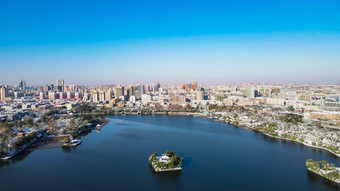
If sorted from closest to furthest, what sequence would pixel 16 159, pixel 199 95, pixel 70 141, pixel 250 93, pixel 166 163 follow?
pixel 166 163 → pixel 16 159 → pixel 70 141 → pixel 199 95 → pixel 250 93

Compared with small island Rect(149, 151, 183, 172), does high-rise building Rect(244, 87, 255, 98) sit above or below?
above

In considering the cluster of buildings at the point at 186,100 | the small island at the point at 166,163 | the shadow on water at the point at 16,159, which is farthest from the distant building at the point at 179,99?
the small island at the point at 166,163

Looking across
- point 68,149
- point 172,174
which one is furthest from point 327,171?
point 68,149

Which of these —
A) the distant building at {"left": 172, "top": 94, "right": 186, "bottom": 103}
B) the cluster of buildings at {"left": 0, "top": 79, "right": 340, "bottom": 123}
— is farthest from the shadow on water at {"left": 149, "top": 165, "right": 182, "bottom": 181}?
the distant building at {"left": 172, "top": 94, "right": 186, "bottom": 103}

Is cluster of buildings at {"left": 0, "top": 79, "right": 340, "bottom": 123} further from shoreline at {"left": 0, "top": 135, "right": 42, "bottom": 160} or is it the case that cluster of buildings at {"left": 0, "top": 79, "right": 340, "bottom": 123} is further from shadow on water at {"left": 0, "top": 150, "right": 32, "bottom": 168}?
shadow on water at {"left": 0, "top": 150, "right": 32, "bottom": 168}

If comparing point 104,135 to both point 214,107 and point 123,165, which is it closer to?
point 123,165

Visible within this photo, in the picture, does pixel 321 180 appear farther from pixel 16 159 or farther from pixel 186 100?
pixel 186 100

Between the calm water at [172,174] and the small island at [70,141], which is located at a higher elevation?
the small island at [70,141]

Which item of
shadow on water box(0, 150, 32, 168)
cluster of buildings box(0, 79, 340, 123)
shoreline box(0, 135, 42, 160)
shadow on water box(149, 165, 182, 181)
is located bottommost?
shadow on water box(149, 165, 182, 181)

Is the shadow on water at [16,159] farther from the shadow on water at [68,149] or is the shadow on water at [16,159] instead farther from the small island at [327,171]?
the small island at [327,171]
